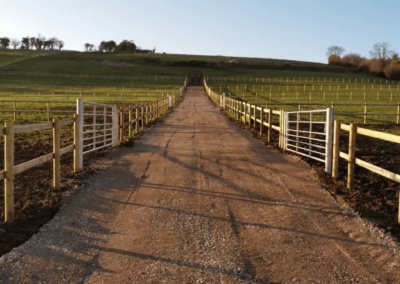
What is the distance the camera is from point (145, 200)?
22.2 feet

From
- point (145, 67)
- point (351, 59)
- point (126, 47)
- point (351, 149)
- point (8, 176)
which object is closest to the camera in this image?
point (8, 176)

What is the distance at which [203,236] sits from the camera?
17.0 feet

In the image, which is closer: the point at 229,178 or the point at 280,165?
the point at 229,178

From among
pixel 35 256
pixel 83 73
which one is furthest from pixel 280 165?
pixel 83 73

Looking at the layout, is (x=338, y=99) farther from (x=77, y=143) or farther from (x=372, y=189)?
(x=77, y=143)

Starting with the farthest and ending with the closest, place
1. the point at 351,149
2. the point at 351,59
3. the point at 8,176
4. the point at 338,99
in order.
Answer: the point at 351,59
the point at 338,99
the point at 351,149
the point at 8,176

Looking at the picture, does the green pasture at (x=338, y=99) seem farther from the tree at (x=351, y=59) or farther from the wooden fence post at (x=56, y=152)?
the tree at (x=351, y=59)

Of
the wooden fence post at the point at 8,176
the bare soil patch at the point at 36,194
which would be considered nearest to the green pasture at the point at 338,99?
the bare soil patch at the point at 36,194

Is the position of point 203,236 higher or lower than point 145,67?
lower

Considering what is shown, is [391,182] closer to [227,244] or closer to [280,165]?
[280,165]

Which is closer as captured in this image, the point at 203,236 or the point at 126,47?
the point at 203,236

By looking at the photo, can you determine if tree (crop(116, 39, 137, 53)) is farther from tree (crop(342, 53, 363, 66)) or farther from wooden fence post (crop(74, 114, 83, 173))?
wooden fence post (crop(74, 114, 83, 173))

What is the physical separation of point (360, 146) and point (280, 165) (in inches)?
175

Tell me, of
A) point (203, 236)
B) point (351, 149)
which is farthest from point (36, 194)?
point (351, 149)
